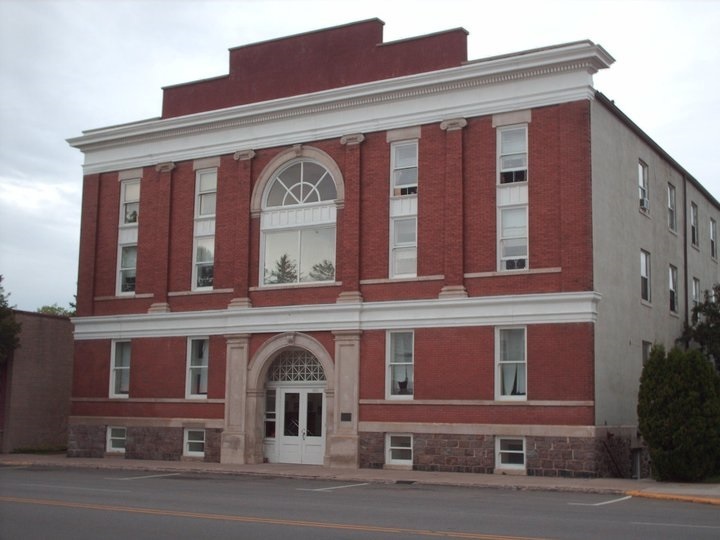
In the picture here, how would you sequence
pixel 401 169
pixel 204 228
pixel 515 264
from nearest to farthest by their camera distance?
pixel 515 264, pixel 401 169, pixel 204 228

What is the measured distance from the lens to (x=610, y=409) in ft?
88.4

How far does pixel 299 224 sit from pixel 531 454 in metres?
10.8

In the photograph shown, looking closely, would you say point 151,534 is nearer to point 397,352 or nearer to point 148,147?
point 397,352

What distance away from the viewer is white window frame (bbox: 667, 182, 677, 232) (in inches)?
1351

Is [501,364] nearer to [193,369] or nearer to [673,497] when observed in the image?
[673,497]

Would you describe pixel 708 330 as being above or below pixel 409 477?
above

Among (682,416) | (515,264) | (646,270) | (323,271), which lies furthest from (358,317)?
(682,416)

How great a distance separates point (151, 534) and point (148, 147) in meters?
23.3

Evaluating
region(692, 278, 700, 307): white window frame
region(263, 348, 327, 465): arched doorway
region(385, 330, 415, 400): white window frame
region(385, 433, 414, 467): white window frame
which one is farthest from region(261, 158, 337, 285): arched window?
region(692, 278, 700, 307): white window frame

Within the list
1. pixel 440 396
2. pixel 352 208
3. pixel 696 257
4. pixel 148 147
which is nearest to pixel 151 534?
pixel 440 396

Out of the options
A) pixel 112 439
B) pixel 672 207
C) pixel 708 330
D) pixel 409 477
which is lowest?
pixel 409 477

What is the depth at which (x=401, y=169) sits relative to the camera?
1172 inches

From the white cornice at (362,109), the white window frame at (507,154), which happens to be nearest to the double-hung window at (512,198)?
the white window frame at (507,154)

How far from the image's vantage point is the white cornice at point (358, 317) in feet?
86.4
